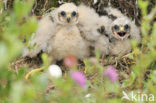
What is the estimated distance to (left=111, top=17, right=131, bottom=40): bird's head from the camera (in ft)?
11.9

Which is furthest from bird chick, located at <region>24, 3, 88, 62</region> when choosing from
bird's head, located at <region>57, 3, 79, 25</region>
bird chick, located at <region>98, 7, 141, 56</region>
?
bird chick, located at <region>98, 7, 141, 56</region>

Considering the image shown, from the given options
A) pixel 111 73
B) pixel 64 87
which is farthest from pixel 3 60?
pixel 111 73

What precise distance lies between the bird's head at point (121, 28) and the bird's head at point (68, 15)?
476 millimetres

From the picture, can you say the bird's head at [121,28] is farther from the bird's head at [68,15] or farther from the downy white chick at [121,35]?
the bird's head at [68,15]

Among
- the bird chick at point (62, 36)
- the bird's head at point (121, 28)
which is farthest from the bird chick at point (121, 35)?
the bird chick at point (62, 36)

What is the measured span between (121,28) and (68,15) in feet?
2.09

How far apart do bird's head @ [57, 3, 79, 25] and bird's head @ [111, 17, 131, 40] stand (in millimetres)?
476

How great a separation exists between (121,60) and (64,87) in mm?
2816

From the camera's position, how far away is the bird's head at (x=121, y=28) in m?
3.62

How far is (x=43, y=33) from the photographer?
3.49 m

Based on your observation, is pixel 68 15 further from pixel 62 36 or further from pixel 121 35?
pixel 121 35

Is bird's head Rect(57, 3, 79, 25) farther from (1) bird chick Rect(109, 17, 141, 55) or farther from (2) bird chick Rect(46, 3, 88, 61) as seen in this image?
(1) bird chick Rect(109, 17, 141, 55)

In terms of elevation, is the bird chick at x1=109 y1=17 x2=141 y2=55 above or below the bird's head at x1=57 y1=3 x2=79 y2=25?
below

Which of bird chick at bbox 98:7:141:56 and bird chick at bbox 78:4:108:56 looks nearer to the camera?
bird chick at bbox 78:4:108:56
